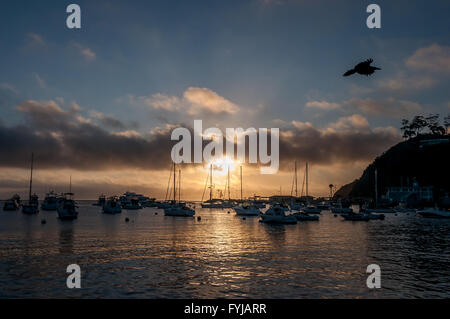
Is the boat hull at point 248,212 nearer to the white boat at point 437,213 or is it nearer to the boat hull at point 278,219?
the boat hull at point 278,219

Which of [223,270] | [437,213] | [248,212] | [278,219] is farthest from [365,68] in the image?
[248,212]

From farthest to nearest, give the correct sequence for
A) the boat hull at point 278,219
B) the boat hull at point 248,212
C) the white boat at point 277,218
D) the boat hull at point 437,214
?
1. the boat hull at point 248,212
2. the boat hull at point 437,214
3. the white boat at point 277,218
4. the boat hull at point 278,219

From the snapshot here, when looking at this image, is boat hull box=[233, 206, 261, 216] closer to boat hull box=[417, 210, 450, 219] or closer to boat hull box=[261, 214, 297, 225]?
boat hull box=[261, 214, 297, 225]

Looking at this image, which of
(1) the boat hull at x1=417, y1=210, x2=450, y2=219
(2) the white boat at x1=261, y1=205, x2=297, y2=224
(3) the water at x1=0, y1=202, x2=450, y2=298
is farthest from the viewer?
(1) the boat hull at x1=417, y1=210, x2=450, y2=219

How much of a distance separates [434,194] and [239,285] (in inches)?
7632

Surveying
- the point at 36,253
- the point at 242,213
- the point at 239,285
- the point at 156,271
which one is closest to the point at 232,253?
the point at 156,271

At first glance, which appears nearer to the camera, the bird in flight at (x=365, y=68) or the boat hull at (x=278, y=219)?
the bird in flight at (x=365, y=68)

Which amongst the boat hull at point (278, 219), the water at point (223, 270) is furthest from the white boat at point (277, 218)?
the water at point (223, 270)

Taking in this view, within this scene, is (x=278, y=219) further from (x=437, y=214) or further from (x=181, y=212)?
(x=437, y=214)

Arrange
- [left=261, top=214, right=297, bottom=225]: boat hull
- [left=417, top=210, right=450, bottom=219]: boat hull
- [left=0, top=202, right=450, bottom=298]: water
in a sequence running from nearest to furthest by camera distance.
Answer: [left=0, top=202, right=450, bottom=298]: water, [left=261, top=214, right=297, bottom=225]: boat hull, [left=417, top=210, right=450, bottom=219]: boat hull

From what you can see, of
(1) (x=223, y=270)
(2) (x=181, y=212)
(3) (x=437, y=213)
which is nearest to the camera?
(1) (x=223, y=270)

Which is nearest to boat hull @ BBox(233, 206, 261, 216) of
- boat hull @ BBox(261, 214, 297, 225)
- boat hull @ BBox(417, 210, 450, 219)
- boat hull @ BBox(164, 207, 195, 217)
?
boat hull @ BBox(164, 207, 195, 217)
